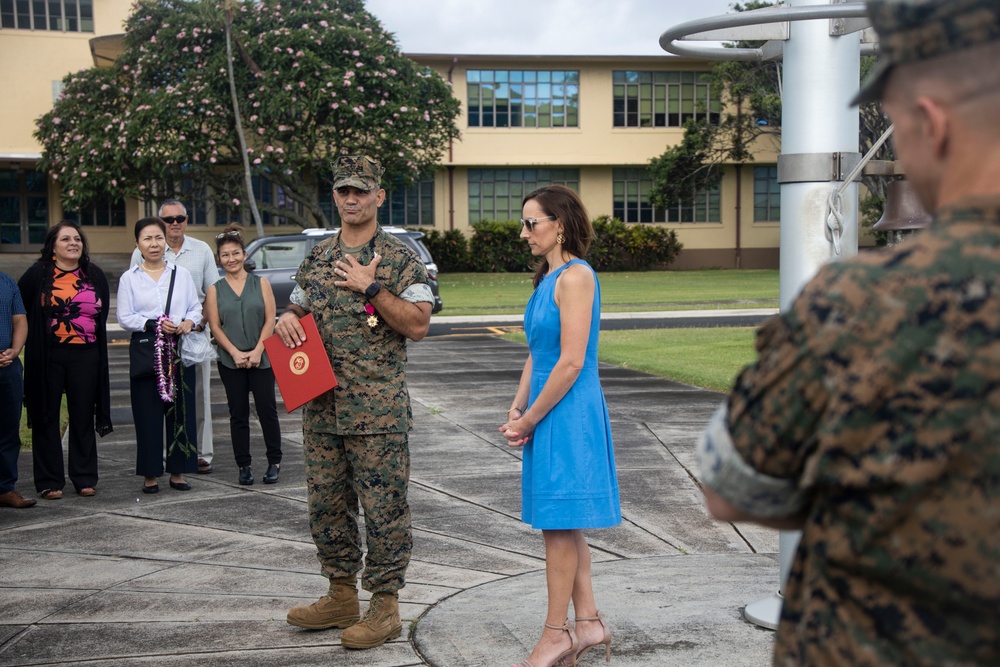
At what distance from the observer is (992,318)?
1.52 m

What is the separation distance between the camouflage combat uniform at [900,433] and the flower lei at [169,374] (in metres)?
6.56

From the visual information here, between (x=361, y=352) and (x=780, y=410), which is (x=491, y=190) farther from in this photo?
(x=780, y=410)

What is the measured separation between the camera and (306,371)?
183 inches

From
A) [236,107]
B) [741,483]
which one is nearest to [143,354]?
[741,483]

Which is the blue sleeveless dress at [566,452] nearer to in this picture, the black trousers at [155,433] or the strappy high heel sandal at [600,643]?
the strappy high heel sandal at [600,643]

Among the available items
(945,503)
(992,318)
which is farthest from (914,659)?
(992,318)

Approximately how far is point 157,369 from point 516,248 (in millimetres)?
36075

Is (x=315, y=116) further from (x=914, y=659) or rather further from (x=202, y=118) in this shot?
(x=914, y=659)

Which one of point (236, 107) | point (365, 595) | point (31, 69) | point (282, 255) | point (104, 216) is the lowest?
point (365, 595)

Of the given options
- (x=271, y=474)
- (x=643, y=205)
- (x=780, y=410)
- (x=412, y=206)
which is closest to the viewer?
(x=780, y=410)

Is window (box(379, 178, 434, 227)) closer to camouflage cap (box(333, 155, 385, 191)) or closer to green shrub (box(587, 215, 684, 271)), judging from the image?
green shrub (box(587, 215, 684, 271))

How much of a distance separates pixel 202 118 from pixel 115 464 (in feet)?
88.4

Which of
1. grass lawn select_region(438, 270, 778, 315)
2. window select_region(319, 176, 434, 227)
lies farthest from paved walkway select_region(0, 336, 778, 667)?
window select_region(319, 176, 434, 227)

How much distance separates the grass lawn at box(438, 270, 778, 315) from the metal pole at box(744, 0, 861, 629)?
20022 mm
